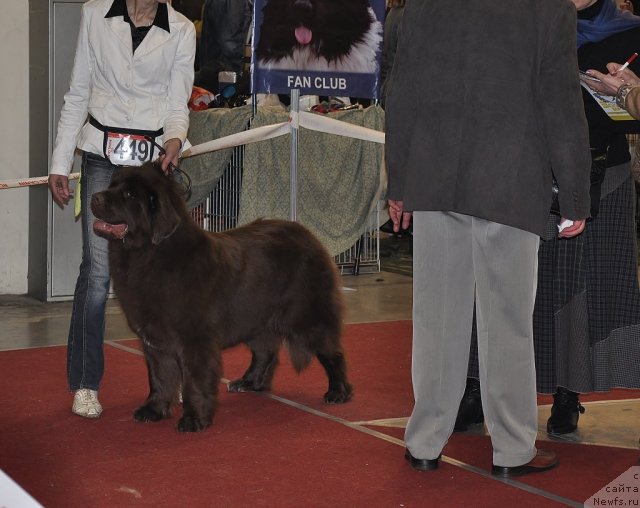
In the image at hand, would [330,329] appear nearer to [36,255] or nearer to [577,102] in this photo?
[577,102]

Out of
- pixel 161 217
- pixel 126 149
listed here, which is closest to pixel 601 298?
pixel 161 217

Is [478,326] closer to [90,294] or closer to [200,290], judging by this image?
[200,290]

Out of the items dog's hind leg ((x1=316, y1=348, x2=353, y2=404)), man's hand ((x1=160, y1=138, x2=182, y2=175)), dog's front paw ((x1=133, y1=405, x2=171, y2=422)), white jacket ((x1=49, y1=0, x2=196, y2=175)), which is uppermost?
white jacket ((x1=49, y1=0, x2=196, y2=175))

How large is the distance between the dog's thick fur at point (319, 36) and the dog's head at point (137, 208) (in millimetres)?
3148

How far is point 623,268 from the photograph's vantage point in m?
4.17

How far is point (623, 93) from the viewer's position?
3623mm

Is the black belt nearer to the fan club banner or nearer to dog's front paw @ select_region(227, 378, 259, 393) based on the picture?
dog's front paw @ select_region(227, 378, 259, 393)

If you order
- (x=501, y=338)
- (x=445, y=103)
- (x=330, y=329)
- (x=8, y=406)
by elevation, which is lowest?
(x=8, y=406)

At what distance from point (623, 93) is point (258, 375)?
2205 mm

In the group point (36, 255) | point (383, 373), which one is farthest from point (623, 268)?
point (36, 255)

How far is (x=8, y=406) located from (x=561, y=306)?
2.43 metres

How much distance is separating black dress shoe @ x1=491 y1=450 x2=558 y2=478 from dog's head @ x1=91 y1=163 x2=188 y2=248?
5.18ft

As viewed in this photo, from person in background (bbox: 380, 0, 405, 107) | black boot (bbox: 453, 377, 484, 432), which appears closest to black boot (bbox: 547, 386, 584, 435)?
black boot (bbox: 453, 377, 484, 432)

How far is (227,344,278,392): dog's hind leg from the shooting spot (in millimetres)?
4930
